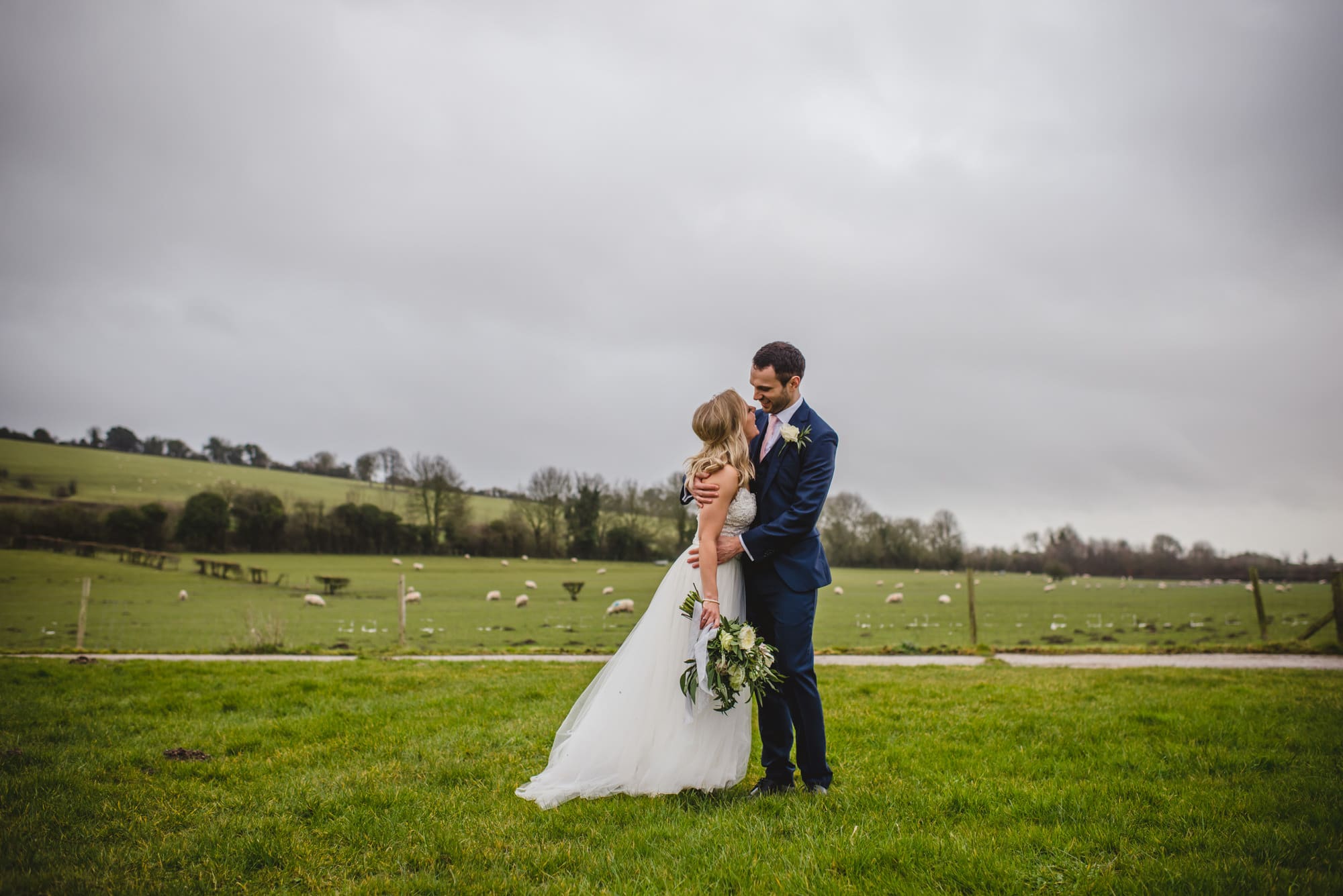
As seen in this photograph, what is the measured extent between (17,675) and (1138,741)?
560 inches

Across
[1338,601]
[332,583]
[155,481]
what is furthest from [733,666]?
[155,481]

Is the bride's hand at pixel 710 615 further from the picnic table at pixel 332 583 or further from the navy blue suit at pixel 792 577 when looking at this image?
the picnic table at pixel 332 583

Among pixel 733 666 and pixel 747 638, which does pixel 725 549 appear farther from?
pixel 733 666

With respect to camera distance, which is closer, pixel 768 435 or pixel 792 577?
pixel 792 577

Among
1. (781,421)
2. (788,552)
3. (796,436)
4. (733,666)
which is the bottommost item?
(733,666)

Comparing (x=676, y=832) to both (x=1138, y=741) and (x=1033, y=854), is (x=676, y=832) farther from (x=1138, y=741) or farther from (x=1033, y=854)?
(x=1138, y=741)

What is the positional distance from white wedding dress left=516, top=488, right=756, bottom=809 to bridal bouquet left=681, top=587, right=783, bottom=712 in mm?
255

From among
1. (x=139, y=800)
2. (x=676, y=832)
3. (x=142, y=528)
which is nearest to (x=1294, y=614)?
(x=676, y=832)

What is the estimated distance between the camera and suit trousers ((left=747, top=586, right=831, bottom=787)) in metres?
4.75

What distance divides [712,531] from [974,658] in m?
13.7

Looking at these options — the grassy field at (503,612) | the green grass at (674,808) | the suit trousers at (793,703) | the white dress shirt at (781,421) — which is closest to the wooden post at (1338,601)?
the grassy field at (503,612)

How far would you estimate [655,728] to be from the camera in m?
4.71

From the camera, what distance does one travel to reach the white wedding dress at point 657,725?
4.60m

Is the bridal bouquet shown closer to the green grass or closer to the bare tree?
the green grass
